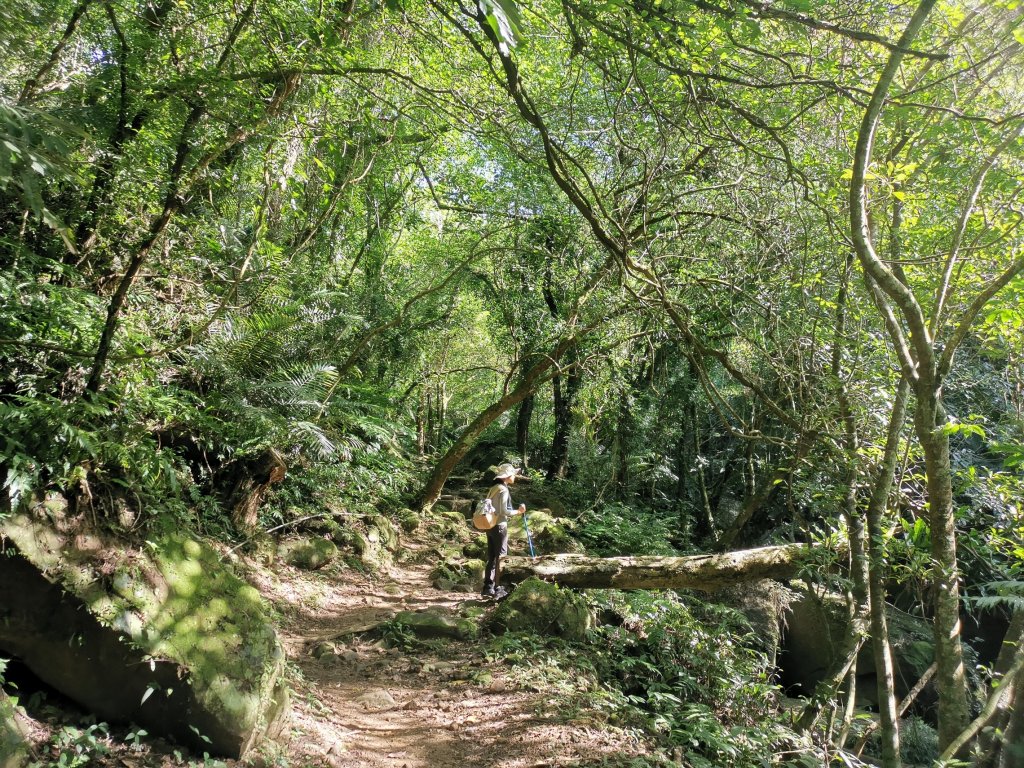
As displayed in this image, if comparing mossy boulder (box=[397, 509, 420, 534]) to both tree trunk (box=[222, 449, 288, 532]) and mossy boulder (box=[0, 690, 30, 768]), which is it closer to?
tree trunk (box=[222, 449, 288, 532])

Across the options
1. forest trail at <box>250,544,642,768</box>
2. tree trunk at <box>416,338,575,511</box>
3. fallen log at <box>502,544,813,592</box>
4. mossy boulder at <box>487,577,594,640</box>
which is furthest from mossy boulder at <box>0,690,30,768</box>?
tree trunk at <box>416,338,575,511</box>

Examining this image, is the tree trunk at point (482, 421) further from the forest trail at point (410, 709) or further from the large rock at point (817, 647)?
the large rock at point (817, 647)

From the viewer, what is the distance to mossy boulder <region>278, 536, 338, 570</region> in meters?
7.66

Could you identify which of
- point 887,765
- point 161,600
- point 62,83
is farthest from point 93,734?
point 62,83

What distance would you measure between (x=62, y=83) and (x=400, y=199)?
715 centimetres

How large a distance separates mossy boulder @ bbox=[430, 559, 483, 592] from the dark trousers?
3.99ft

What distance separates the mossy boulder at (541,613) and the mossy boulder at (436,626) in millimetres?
282

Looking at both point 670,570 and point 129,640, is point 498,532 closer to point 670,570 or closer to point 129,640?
point 670,570

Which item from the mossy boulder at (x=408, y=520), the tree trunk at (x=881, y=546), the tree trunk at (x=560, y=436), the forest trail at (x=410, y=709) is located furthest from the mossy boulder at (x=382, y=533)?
the tree trunk at (x=881, y=546)

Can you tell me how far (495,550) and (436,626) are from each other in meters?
1.27

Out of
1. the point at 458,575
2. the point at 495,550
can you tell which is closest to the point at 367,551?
the point at 458,575

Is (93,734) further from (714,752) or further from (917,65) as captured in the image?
(917,65)

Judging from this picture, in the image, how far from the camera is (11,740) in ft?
8.54

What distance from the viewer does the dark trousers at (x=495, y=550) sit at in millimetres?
7207
